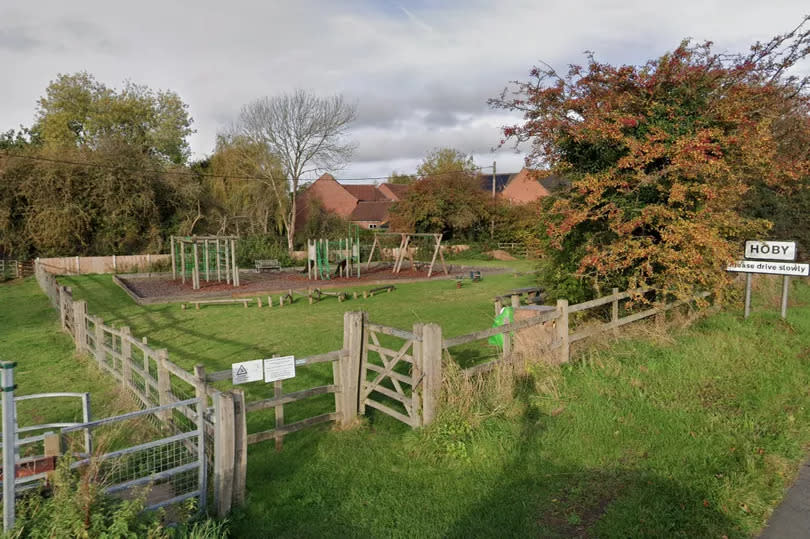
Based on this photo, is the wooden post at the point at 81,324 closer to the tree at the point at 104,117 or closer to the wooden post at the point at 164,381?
the wooden post at the point at 164,381

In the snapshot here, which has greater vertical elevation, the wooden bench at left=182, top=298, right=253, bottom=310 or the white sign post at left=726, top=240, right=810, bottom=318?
the white sign post at left=726, top=240, right=810, bottom=318

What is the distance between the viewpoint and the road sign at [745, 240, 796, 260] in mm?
10183

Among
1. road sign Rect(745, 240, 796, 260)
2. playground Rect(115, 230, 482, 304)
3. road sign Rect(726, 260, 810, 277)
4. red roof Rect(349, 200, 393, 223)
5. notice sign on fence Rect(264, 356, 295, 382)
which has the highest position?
red roof Rect(349, 200, 393, 223)

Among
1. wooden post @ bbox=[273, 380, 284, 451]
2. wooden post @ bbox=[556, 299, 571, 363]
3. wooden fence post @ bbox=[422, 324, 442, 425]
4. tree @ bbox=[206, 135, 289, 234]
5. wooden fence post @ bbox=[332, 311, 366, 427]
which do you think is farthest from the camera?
tree @ bbox=[206, 135, 289, 234]

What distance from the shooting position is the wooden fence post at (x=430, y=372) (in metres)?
5.55

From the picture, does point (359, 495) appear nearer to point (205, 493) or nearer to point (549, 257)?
point (205, 493)

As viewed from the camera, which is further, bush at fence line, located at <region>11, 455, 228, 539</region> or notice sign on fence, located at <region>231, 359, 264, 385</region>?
notice sign on fence, located at <region>231, 359, 264, 385</region>

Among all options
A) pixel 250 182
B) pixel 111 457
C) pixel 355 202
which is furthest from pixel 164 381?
pixel 355 202

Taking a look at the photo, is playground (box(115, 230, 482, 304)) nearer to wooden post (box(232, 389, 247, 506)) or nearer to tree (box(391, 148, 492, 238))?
tree (box(391, 148, 492, 238))

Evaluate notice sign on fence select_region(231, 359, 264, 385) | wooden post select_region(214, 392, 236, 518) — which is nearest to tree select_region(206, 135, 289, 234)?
notice sign on fence select_region(231, 359, 264, 385)

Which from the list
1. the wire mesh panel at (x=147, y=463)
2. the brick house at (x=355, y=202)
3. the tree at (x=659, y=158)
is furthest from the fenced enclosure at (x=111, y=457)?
the brick house at (x=355, y=202)

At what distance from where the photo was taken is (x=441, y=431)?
5.32 metres

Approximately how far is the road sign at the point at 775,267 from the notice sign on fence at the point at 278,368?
9085 millimetres

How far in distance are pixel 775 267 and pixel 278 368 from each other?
389 inches
